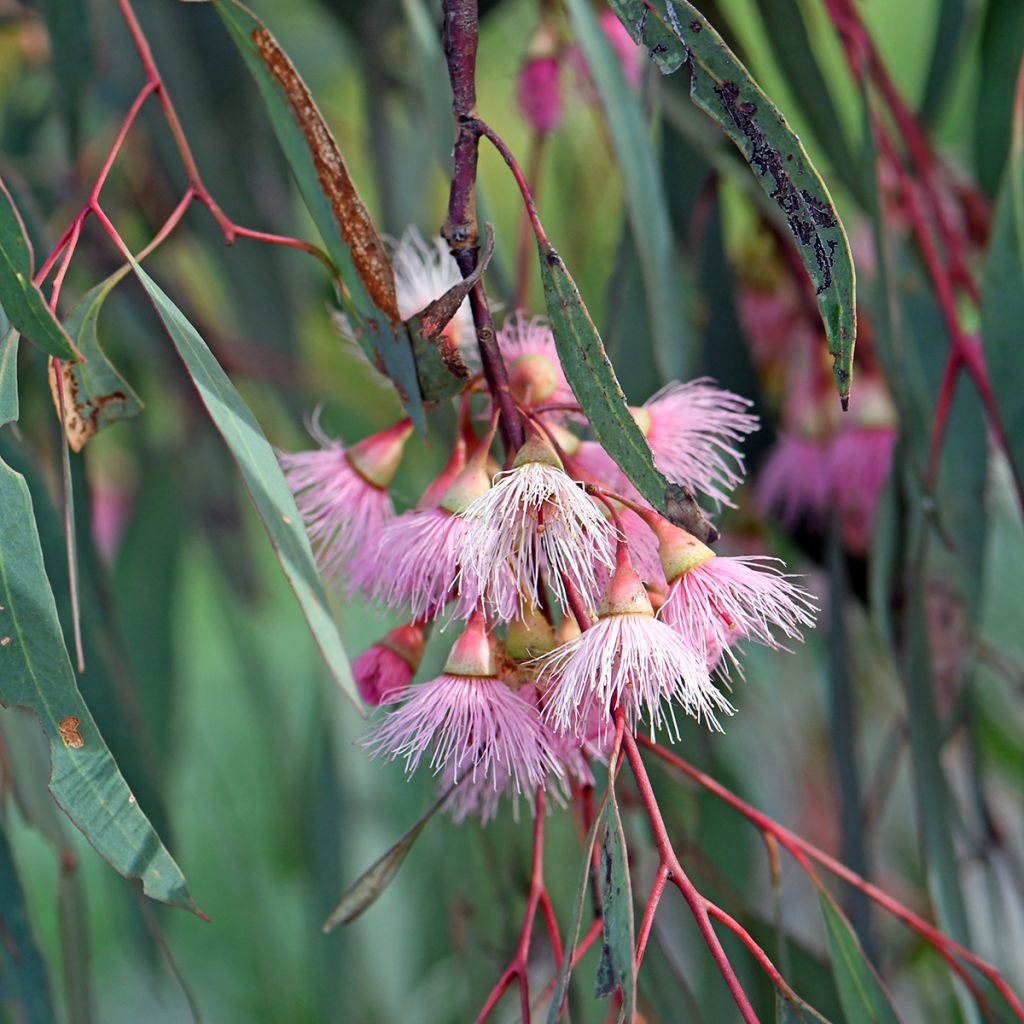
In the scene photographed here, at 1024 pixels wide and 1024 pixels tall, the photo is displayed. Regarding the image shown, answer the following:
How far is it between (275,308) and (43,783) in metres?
0.77

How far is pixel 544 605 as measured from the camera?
0.56 metres

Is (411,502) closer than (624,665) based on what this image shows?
No

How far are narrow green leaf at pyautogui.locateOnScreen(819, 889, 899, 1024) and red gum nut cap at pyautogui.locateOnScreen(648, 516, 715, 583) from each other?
278 mm

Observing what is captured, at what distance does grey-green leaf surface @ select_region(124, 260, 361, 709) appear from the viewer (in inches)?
19.5

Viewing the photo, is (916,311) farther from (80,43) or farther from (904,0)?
(904,0)

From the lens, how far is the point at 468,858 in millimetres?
847

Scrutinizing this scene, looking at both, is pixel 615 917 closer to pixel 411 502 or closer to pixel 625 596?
pixel 625 596

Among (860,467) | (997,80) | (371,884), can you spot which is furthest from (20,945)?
(997,80)

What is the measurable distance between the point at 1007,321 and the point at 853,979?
429mm

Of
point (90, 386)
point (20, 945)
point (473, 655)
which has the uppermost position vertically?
point (90, 386)

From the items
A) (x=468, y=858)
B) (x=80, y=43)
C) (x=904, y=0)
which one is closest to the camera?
(x=468, y=858)

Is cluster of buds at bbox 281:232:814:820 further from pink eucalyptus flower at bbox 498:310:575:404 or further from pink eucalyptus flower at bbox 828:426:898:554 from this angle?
pink eucalyptus flower at bbox 828:426:898:554

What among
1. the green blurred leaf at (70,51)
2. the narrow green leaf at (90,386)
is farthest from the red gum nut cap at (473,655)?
the green blurred leaf at (70,51)

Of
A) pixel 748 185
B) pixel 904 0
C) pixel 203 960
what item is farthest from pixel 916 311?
pixel 904 0
